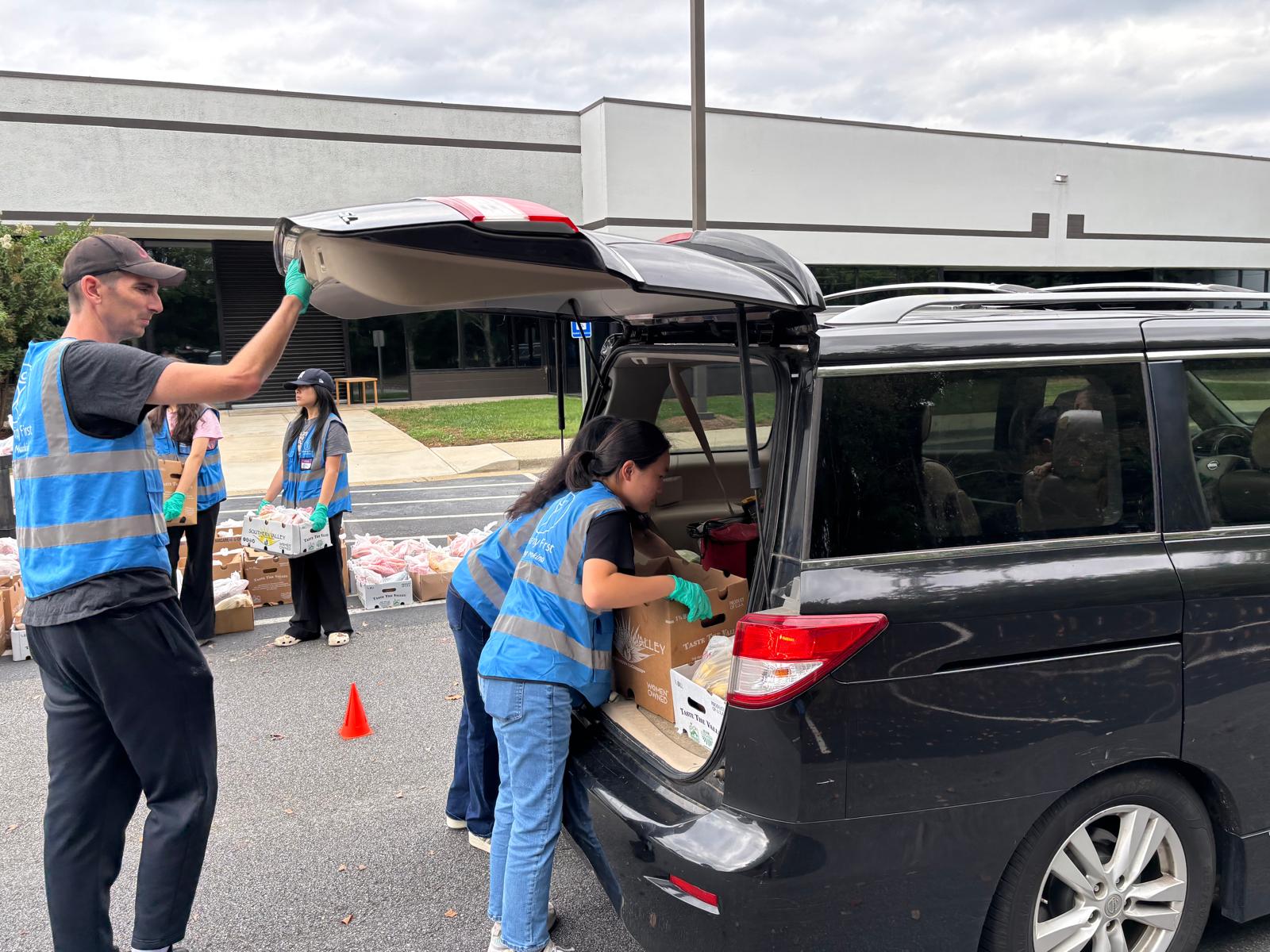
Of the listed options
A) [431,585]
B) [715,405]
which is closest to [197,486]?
[431,585]

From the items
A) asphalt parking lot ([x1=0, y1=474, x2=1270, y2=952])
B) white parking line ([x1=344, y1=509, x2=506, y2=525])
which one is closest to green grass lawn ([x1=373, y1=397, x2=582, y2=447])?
white parking line ([x1=344, y1=509, x2=506, y2=525])

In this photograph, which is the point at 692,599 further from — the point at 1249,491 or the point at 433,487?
the point at 433,487

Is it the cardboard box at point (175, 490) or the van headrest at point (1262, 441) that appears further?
the cardboard box at point (175, 490)

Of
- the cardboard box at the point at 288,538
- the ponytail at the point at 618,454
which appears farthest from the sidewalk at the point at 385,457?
the ponytail at the point at 618,454

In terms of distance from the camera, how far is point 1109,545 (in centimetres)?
240

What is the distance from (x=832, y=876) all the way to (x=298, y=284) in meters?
2.01

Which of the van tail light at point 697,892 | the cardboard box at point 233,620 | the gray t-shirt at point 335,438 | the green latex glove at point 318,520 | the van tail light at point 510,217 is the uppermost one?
the van tail light at point 510,217

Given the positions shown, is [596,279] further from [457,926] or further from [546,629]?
[457,926]

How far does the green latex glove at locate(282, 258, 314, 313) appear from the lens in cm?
254

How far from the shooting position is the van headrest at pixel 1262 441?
2814 mm

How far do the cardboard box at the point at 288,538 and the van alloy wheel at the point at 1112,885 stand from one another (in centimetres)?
457

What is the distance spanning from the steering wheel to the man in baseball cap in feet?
8.04

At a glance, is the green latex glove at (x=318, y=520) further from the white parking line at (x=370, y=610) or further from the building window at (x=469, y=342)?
the building window at (x=469, y=342)

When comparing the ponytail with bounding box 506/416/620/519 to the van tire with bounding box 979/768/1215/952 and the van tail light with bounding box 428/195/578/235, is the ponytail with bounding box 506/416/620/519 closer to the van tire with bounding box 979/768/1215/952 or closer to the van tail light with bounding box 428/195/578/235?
the van tail light with bounding box 428/195/578/235
